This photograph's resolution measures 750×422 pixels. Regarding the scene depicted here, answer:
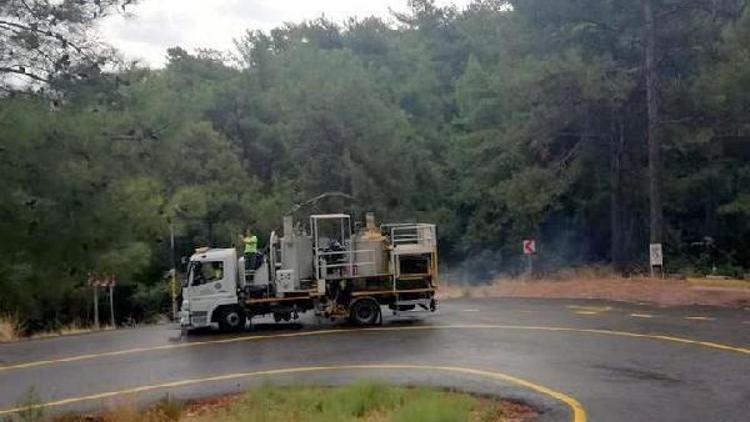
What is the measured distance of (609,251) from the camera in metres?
45.1

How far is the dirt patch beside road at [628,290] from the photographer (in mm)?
26906

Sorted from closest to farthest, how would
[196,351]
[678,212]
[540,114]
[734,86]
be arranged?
[196,351] → [734,86] → [540,114] → [678,212]

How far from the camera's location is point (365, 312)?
23.0 m

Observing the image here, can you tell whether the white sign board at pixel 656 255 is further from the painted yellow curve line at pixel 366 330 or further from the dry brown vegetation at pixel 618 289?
the painted yellow curve line at pixel 366 330

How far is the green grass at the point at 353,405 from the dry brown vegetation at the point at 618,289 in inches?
632

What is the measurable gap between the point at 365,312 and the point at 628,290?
10761 millimetres

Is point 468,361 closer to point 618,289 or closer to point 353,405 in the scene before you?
point 353,405

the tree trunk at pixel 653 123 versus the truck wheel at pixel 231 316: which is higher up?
the tree trunk at pixel 653 123

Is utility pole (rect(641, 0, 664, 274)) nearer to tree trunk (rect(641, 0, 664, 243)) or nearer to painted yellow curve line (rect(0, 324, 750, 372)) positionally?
tree trunk (rect(641, 0, 664, 243))

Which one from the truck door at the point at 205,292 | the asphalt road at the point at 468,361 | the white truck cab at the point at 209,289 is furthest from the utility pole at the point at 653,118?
the truck door at the point at 205,292

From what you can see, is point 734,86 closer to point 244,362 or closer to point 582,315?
point 582,315

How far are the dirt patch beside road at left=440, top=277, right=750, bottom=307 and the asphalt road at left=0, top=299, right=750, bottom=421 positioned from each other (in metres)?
2.16

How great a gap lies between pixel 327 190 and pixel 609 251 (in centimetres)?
1430

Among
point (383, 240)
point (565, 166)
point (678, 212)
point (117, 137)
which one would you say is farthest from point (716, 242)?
point (117, 137)
